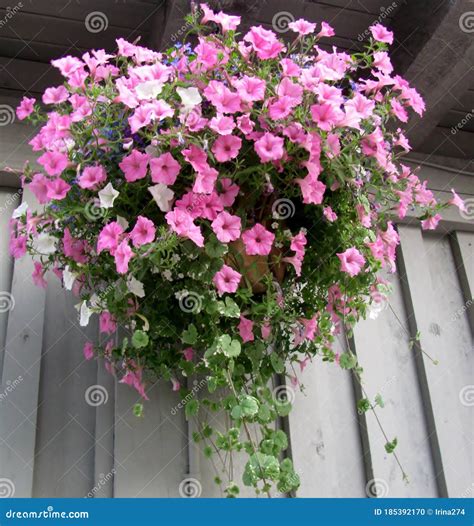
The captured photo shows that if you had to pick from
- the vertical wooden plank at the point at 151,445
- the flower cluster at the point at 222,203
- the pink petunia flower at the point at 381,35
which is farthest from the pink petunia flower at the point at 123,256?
the pink petunia flower at the point at 381,35

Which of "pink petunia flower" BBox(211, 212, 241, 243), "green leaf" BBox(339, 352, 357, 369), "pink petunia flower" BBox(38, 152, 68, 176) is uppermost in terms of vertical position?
"pink petunia flower" BBox(38, 152, 68, 176)

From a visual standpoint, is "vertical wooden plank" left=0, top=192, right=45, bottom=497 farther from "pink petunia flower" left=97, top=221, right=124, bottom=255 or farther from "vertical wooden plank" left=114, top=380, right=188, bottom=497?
"pink petunia flower" left=97, top=221, right=124, bottom=255

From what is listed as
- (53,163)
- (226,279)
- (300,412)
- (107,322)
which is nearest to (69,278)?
(107,322)

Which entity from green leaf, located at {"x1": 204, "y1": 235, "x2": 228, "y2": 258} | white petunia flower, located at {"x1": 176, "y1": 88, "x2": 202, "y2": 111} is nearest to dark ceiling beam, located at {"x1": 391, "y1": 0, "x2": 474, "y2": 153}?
white petunia flower, located at {"x1": 176, "y1": 88, "x2": 202, "y2": 111}

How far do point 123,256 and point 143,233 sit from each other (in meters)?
0.07

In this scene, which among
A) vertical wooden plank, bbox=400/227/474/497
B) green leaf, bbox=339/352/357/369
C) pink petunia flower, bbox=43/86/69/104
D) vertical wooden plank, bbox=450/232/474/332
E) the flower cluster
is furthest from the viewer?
vertical wooden plank, bbox=450/232/474/332

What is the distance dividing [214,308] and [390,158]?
1.81 feet

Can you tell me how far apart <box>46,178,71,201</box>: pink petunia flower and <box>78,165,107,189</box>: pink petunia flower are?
3 centimetres

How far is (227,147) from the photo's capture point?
125cm

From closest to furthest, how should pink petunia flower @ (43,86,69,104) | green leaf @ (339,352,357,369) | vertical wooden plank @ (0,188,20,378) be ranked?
pink petunia flower @ (43,86,69,104)
green leaf @ (339,352,357,369)
vertical wooden plank @ (0,188,20,378)

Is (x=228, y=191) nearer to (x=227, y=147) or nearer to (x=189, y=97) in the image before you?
(x=227, y=147)

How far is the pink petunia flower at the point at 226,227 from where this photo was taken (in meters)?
1.22

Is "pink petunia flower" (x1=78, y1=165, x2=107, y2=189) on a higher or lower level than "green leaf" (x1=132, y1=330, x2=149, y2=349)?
higher

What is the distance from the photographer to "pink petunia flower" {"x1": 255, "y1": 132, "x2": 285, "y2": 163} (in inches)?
48.4
